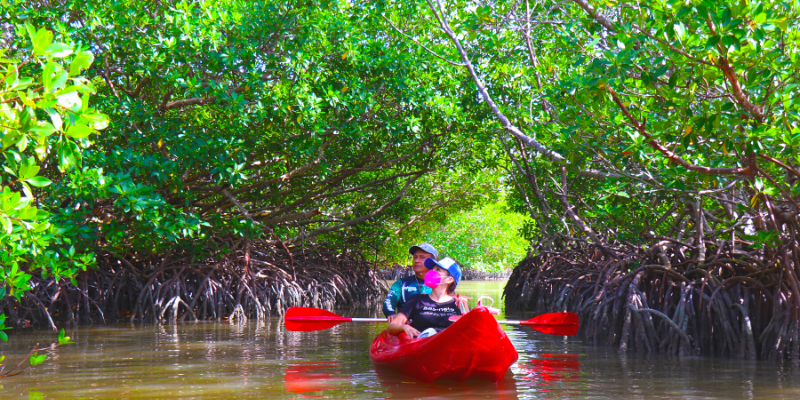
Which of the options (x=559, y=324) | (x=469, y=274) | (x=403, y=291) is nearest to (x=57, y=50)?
(x=403, y=291)

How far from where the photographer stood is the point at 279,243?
35.7ft

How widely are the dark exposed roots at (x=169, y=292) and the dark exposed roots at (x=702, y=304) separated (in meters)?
4.87

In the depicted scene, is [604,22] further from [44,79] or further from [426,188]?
[426,188]

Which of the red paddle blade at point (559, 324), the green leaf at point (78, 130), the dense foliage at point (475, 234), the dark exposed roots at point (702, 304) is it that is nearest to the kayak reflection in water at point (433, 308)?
the red paddle blade at point (559, 324)

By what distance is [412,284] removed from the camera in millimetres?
5473

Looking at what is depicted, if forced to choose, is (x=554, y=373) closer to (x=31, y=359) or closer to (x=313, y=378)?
(x=313, y=378)

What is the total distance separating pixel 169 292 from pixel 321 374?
15.9 feet

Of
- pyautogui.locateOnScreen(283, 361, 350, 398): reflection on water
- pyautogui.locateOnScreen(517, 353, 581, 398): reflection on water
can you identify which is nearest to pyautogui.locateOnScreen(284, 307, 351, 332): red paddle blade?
pyautogui.locateOnScreen(283, 361, 350, 398): reflection on water

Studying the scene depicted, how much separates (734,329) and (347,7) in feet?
18.0

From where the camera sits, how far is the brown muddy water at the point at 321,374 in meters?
3.94

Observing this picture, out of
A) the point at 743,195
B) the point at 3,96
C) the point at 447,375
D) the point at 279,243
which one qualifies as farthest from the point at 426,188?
the point at 3,96

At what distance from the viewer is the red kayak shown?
3.94 m

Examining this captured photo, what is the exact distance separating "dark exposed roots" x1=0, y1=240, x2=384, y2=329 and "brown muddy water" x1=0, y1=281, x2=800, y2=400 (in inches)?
59.1

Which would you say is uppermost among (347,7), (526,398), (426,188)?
(347,7)
